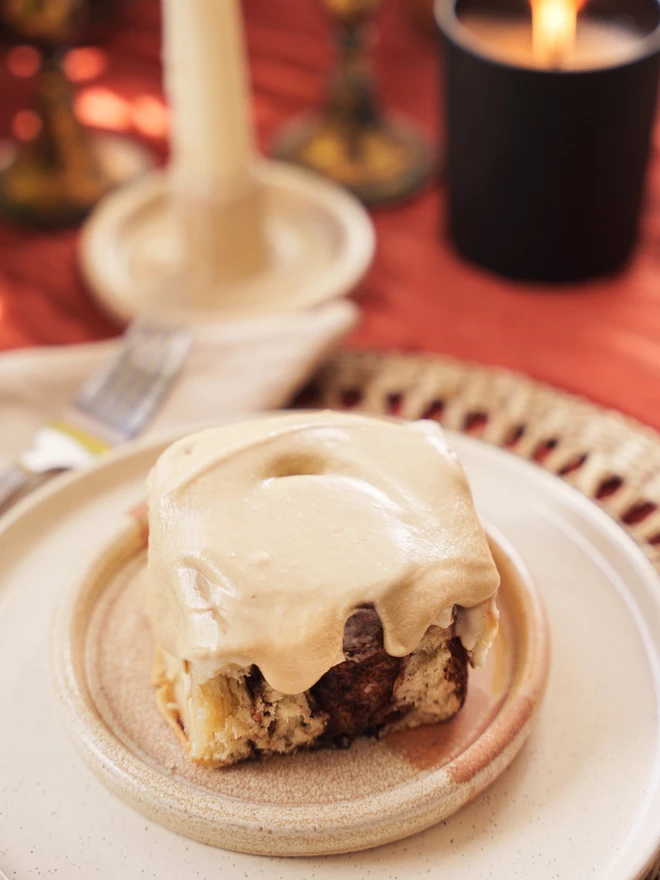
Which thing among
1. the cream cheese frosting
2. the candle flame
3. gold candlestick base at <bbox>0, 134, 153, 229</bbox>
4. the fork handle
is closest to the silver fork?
the fork handle

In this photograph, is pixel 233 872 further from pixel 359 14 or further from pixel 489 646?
pixel 359 14

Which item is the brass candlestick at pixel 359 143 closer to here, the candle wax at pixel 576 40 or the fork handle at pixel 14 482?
the candle wax at pixel 576 40

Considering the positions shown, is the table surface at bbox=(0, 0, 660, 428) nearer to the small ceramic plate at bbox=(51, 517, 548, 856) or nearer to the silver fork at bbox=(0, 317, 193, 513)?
the silver fork at bbox=(0, 317, 193, 513)

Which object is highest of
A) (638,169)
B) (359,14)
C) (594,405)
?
(359,14)

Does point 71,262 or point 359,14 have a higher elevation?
point 359,14

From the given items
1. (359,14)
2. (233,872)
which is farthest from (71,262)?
(233,872)

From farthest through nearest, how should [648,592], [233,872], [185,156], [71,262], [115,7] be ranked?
[115,7] → [71,262] → [185,156] → [648,592] → [233,872]

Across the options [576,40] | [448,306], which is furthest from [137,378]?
[576,40]

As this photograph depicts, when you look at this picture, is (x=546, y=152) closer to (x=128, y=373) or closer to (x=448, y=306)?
(x=448, y=306)
